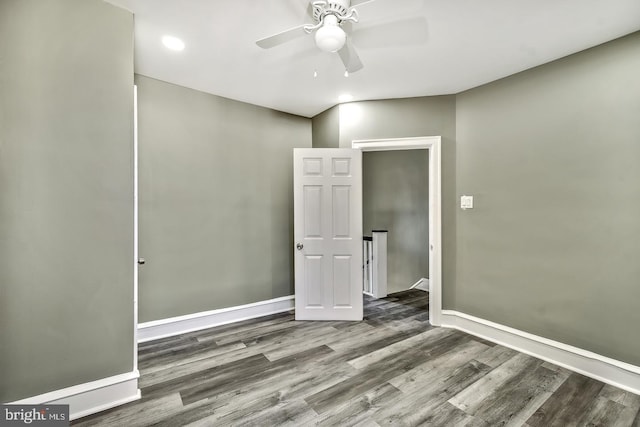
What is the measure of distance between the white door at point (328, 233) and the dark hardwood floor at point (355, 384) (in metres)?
0.38

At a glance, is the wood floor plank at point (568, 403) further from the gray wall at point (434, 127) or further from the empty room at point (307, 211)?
the gray wall at point (434, 127)

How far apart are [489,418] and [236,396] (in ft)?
5.41

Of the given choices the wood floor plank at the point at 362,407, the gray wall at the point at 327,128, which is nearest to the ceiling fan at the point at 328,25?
the gray wall at the point at 327,128

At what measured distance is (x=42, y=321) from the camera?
1.52 metres

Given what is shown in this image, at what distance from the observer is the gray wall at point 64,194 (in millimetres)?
1458

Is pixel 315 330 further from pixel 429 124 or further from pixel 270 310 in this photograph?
pixel 429 124

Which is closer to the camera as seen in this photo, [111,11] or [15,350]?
[15,350]

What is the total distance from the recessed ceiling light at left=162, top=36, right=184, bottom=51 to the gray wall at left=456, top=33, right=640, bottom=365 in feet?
9.14

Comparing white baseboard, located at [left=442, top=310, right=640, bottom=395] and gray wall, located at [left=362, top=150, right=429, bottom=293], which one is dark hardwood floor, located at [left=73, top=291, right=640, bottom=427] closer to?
white baseboard, located at [left=442, top=310, right=640, bottom=395]

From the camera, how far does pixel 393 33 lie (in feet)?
6.42

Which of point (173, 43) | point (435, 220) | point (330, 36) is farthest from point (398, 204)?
point (173, 43)

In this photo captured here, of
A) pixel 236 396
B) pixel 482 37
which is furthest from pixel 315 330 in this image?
pixel 482 37

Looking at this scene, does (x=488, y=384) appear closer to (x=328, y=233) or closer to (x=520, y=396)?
(x=520, y=396)

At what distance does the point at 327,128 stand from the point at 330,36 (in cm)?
200
